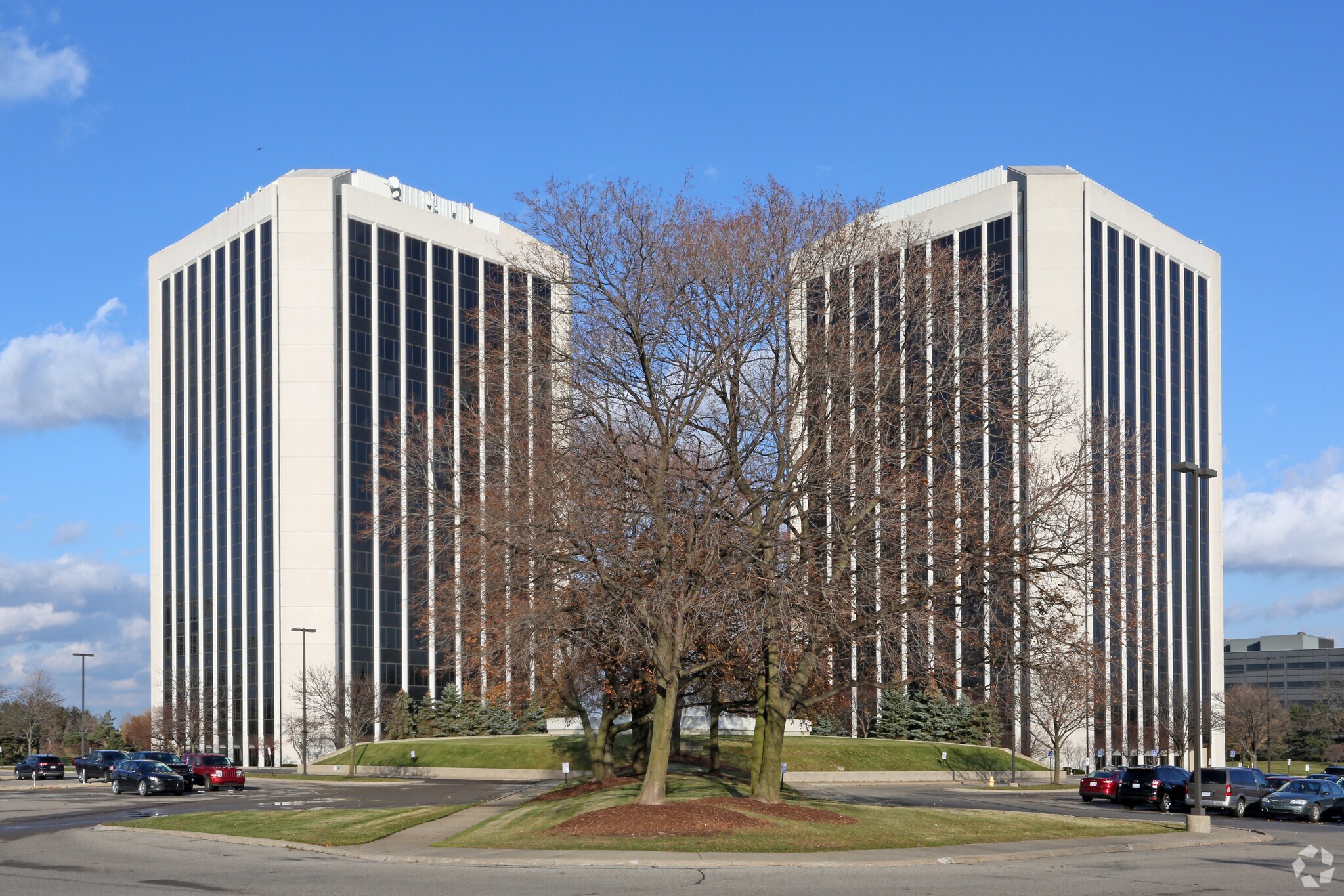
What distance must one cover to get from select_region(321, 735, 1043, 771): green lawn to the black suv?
15992 mm

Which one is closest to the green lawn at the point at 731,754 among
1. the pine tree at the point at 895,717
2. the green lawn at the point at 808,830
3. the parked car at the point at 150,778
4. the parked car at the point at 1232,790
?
the pine tree at the point at 895,717

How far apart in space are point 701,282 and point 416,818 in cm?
1544

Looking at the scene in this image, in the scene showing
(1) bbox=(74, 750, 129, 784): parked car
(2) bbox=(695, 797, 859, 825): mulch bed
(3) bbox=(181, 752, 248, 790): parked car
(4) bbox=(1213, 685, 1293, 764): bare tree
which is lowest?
(4) bbox=(1213, 685, 1293, 764): bare tree

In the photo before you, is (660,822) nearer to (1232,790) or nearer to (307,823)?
(307,823)

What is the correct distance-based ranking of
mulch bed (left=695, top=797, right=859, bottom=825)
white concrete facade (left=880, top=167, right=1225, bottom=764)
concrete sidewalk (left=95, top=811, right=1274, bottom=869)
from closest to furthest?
1. concrete sidewalk (left=95, top=811, right=1274, bottom=869)
2. mulch bed (left=695, top=797, right=859, bottom=825)
3. white concrete facade (left=880, top=167, right=1225, bottom=764)

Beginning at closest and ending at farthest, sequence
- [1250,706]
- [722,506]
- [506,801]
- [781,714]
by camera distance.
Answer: [722,506]
[781,714]
[506,801]
[1250,706]

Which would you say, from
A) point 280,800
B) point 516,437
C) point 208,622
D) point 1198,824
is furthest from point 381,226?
point 1198,824

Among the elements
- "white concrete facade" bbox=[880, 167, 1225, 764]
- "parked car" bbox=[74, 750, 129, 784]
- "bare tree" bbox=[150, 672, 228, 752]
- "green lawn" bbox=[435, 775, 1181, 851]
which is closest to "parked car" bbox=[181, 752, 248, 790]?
"parked car" bbox=[74, 750, 129, 784]

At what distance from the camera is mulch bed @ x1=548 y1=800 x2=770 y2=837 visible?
24.4 meters

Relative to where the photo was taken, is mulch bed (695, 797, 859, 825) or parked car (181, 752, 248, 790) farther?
parked car (181, 752, 248, 790)

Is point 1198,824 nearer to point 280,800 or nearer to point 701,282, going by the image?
point 701,282

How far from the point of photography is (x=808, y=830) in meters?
25.0

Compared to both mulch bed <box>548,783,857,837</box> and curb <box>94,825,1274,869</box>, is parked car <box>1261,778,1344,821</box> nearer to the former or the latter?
curb <box>94,825,1274,869</box>

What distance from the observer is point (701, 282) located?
1048 inches
